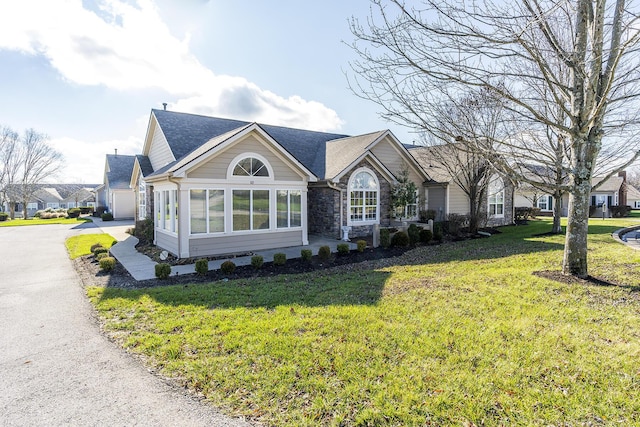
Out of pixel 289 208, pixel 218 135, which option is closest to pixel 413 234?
pixel 289 208

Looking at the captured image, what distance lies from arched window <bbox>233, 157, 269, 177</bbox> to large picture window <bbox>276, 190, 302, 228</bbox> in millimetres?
1089

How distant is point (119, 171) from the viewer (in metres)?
33.8

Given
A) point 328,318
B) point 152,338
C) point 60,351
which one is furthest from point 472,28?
point 60,351

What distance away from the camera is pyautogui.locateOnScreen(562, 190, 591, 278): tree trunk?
7.16m

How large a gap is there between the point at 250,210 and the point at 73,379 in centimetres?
869

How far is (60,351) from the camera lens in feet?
15.9

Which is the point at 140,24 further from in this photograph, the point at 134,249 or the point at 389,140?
the point at 389,140

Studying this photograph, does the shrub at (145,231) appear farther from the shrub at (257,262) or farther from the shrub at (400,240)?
the shrub at (400,240)

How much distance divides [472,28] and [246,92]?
607 inches

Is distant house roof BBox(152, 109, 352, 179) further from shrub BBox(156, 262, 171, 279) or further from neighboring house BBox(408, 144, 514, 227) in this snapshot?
neighboring house BBox(408, 144, 514, 227)

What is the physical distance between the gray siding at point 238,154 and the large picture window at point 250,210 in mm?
934

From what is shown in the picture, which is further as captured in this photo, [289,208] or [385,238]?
[385,238]

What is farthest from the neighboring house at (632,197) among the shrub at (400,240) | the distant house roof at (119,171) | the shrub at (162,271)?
the distant house roof at (119,171)

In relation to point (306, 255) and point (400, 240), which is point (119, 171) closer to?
point (306, 255)
